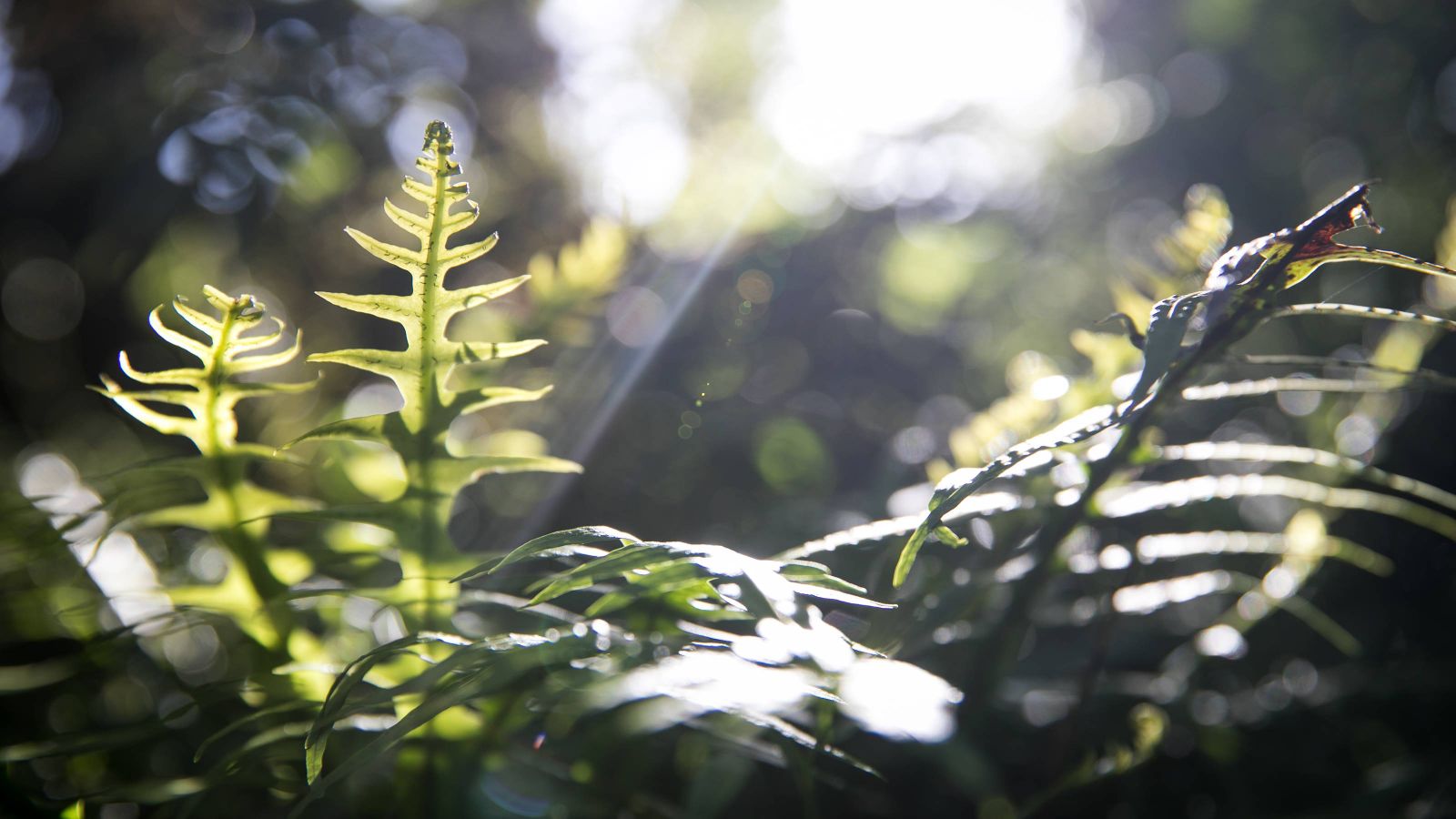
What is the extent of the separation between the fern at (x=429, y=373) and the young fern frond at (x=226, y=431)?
4 centimetres

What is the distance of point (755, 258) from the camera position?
125 cm

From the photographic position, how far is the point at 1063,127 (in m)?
1.90

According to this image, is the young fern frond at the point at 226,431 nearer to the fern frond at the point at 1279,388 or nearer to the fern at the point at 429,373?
the fern at the point at 429,373

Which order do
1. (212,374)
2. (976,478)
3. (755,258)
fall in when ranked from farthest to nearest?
(755,258)
(212,374)
(976,478)

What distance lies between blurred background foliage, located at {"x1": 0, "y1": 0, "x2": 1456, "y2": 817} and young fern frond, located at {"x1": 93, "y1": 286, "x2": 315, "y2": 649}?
15cm

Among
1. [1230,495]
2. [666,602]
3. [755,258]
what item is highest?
[755,258]

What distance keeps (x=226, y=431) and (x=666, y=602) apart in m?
0.23

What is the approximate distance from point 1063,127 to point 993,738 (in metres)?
1.65

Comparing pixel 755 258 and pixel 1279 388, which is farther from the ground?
pixel 755 258

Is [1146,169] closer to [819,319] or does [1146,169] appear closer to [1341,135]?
[1341,135]

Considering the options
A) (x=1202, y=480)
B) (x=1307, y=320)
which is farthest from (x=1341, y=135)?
(x=1202, y=480)

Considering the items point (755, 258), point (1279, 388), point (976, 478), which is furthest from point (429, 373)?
Answer: point (755, 258)

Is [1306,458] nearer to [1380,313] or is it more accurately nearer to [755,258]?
[1380,313]

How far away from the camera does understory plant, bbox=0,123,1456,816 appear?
0.29m
